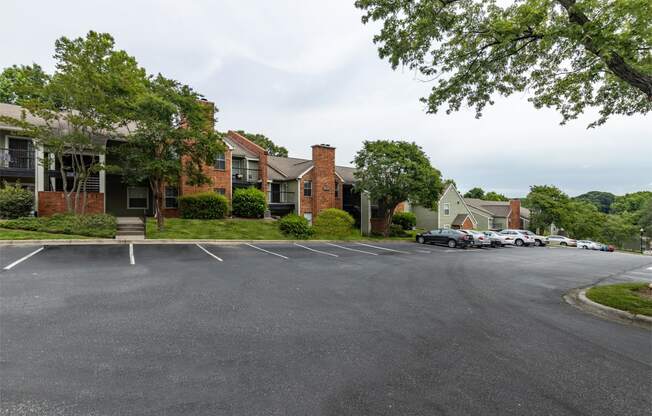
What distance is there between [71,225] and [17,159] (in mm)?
7442

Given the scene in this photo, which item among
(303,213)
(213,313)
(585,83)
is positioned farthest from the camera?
(303,213)

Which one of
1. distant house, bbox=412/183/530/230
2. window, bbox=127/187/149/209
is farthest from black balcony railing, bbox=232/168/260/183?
distant house, bbox=412/183/530/230

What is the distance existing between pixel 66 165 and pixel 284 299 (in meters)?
21.7

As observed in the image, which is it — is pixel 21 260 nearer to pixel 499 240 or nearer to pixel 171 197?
pixel 171 197

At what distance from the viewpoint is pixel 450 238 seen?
81.5ft

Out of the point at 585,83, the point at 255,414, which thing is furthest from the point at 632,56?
the point at 255,414

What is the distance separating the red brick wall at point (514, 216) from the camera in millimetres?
50781

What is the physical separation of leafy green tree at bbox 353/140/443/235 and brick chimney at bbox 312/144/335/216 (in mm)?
2482

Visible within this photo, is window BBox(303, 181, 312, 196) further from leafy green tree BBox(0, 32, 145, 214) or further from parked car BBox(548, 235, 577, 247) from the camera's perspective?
parked car BBox(548, 235, 577, 247)

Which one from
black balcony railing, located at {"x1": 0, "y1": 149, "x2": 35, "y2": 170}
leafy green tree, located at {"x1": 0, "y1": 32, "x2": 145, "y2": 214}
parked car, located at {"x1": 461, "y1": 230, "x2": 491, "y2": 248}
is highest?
leafy green tree, located at {"x1": 0, "y1": 32, "x2": 145, "y2": 214}

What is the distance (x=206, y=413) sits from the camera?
298 centimetres

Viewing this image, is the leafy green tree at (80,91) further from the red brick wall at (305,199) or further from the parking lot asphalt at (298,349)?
the red brick wall at (305,199)

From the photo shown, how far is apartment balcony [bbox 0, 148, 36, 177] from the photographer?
17719 mm

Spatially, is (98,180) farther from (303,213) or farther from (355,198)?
(355,198)
